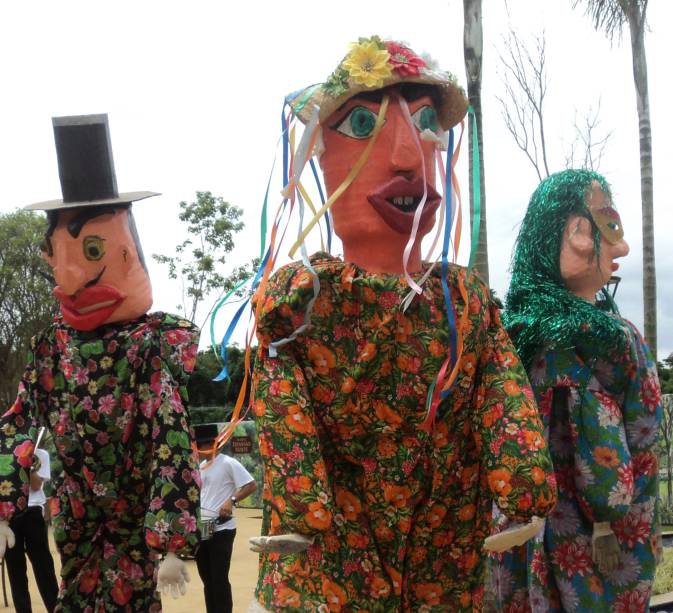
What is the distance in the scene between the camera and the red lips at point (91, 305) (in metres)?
3.49

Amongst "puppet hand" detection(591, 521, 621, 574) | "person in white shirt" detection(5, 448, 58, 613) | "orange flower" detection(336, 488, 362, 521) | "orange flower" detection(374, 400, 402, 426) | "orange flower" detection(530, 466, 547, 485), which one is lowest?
"person in white shirt" detection(5, 448, 58, 613)

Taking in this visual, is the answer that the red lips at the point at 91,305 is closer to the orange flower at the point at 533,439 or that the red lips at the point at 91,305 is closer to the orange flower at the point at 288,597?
the orange flower at the point at 288,597

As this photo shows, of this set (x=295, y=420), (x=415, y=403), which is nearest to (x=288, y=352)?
(x=295, y=420)

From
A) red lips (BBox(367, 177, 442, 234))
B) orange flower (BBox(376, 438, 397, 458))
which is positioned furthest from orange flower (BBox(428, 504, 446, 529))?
red lips (BBox(367, 177, 442, 234))

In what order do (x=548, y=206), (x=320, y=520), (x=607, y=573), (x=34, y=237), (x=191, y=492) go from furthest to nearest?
(x=34, y=237) < (x=548, y=206) < (x=607, y=573) < (x=191, y=492) < (x=320, y=520)

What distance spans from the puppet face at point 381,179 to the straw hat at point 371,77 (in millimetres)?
60

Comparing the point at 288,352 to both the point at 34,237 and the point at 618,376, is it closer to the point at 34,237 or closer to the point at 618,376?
the point at 618,376

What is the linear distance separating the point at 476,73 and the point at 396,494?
11.9 feet

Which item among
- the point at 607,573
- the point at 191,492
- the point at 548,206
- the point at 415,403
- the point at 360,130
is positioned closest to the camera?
the point at 415,403

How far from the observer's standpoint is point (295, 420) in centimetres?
256

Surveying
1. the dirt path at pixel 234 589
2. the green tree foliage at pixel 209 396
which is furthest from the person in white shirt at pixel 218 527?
the green tree foliage at pixel 209 396

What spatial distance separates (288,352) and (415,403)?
41cm

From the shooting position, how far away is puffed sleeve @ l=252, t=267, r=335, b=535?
2449 mm

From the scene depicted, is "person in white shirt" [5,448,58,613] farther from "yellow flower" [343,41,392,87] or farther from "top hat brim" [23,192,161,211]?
"yellow flower" [343,41,392,87]
